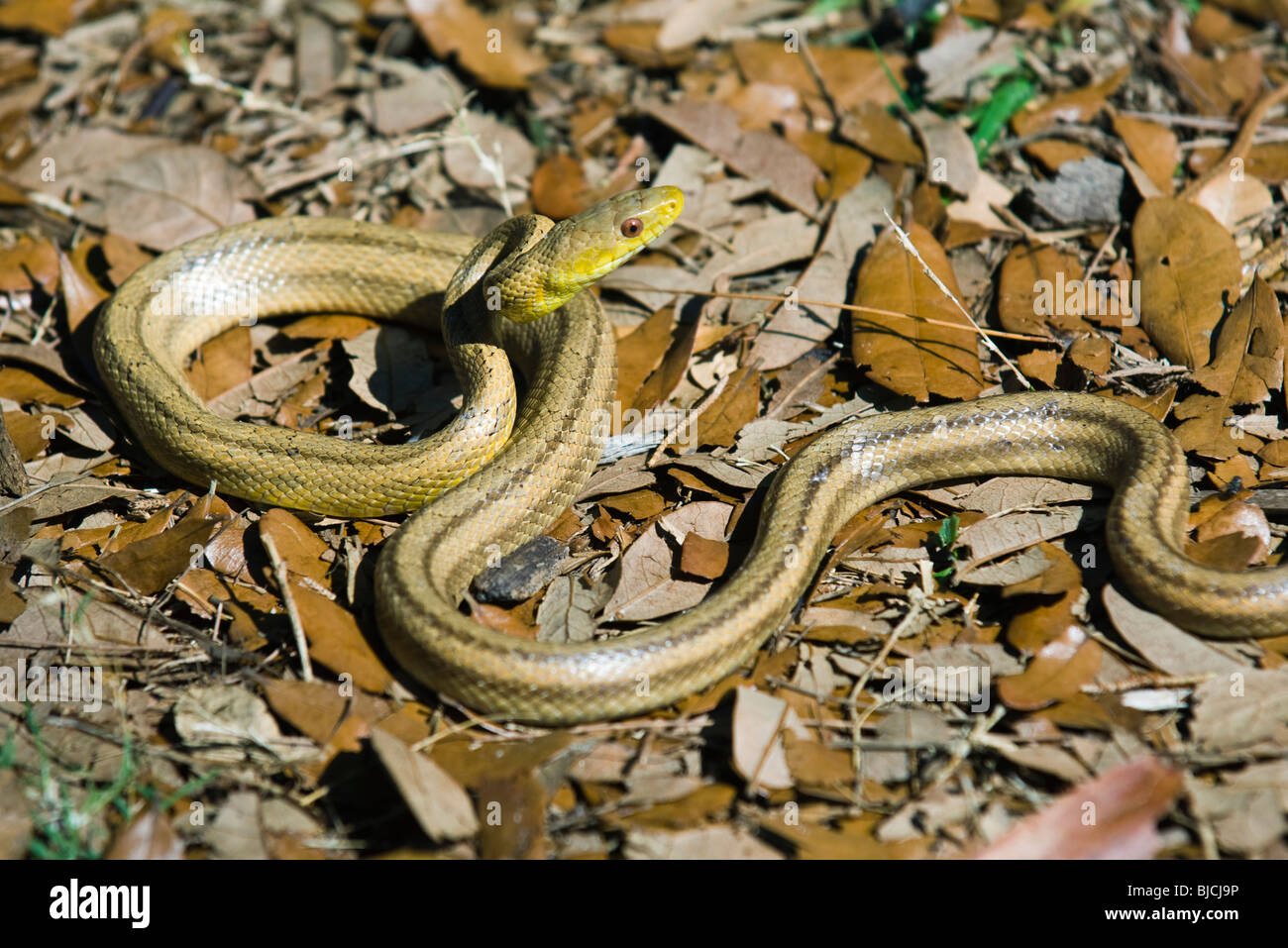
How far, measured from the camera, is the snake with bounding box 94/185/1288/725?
18.5 feet

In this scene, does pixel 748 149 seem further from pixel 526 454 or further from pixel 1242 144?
pixel 1242 144

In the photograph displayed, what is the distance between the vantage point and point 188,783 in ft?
17.6

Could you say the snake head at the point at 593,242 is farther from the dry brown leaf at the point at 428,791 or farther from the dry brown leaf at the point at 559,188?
the dry brown leaf at the point at 428,791

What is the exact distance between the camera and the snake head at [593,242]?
7.18 meters

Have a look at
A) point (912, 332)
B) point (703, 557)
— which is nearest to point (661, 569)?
point (703, 557)

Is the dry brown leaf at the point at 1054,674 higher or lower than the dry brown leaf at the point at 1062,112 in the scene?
lower

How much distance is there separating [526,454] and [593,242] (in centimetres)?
171

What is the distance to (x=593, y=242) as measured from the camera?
7160 millimetres

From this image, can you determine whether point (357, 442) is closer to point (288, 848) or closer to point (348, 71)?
point (288, 848)

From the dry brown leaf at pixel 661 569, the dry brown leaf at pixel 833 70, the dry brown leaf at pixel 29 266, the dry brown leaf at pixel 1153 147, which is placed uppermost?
the dry brown leaf at pixel 833 70

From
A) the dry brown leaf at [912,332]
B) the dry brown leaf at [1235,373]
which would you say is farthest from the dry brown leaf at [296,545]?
the dry brown leaf at [1235,373]

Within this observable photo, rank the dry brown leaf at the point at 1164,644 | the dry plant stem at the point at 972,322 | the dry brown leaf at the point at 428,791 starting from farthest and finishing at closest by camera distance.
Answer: the dry plant stem at the point at 972,322 < the dry brown leaf at the point at 1164,644 < the dry brown leaf at the point at 428,791

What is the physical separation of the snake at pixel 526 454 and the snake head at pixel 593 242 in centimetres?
2
